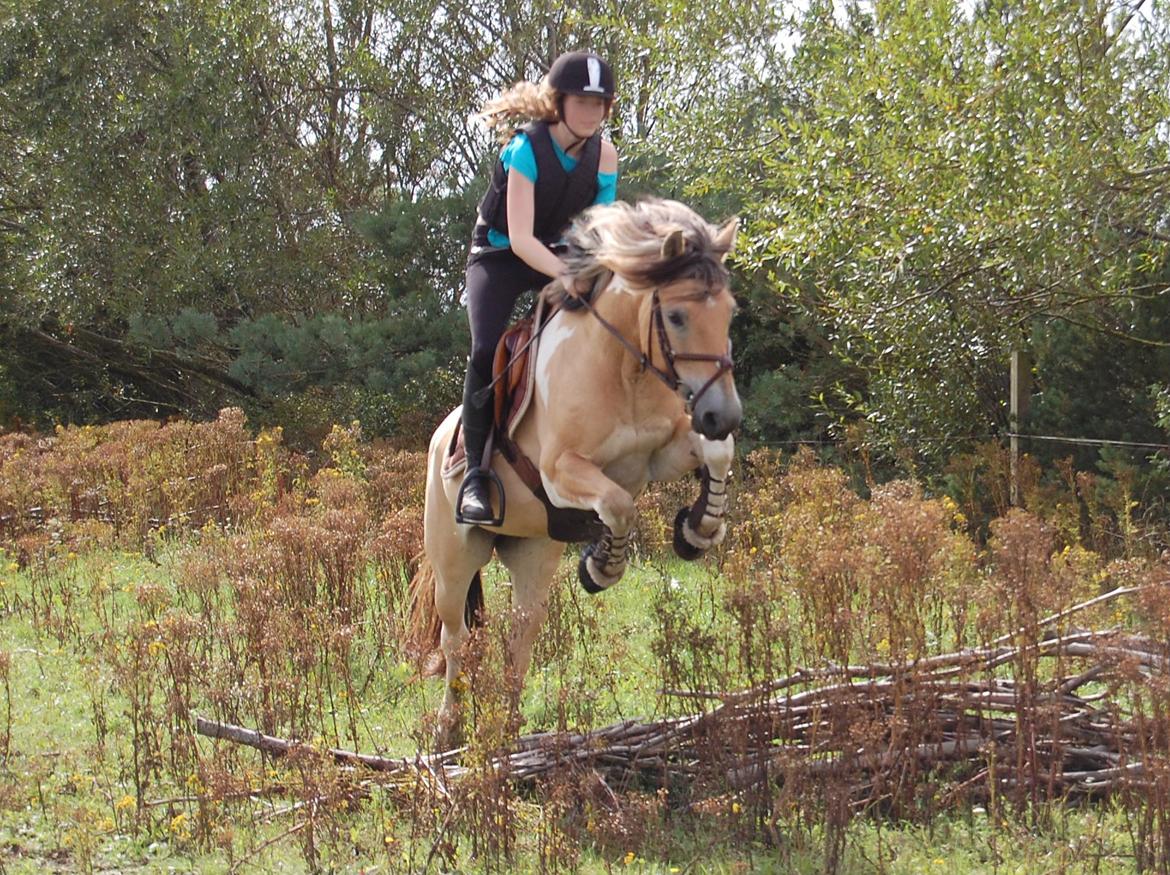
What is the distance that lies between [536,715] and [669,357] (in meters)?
2.62

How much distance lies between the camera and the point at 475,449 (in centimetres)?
634

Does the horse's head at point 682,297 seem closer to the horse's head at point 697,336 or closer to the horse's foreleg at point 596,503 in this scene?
the horse's head at point 697,336

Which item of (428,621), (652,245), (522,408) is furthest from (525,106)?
(428,621)

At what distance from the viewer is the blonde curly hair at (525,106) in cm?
595

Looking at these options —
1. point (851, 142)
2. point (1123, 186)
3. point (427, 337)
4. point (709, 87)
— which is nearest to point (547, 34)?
point (427, 337)

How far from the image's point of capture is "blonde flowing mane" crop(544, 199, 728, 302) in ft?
17.3

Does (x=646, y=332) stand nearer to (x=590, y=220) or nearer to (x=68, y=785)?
(x=590, y=220)

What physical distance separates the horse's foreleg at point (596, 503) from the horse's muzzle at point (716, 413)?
56 cm

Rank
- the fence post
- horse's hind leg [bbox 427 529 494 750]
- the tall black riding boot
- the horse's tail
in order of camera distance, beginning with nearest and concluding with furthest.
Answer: the tall black riding boot → horse's hind leg [bbox 427 529 494 750] → the horse's tail → the fence post

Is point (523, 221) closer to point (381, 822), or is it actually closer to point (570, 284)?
point (570, 284)

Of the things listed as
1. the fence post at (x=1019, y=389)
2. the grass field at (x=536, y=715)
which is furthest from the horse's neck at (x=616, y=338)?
the fence post at (x=1019, y=389)

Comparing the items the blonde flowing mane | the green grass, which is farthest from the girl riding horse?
the green grass

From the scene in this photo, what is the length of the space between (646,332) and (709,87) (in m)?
7.01

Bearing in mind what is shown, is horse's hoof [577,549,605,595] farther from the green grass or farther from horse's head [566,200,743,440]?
horse's head [566,200,743,440]
